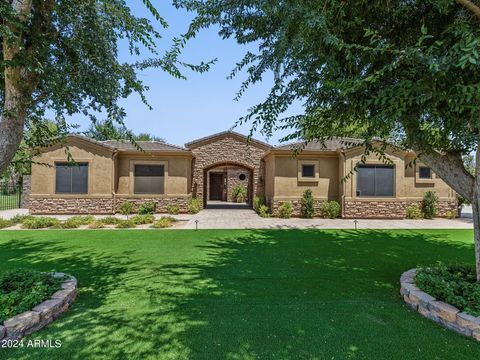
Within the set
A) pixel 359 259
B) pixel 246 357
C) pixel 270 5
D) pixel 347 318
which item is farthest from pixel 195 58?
pixel 359 259

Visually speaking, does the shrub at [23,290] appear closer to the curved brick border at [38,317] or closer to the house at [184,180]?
the curved brick border at [38,317]

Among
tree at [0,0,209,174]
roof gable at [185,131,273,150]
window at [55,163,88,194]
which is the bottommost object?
window at [55,163,88,194]

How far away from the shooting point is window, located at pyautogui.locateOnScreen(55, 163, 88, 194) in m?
15.5

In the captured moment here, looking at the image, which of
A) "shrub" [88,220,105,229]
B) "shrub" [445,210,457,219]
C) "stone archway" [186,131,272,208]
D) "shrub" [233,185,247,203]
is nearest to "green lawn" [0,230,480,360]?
"shrub" [88,220,105,229]

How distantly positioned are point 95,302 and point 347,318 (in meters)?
3.89

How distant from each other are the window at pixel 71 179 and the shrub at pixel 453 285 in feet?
53.2

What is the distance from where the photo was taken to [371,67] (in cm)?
475

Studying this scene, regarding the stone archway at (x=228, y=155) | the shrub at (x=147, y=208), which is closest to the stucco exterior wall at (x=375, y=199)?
the stone archway at (x=228, y=155)

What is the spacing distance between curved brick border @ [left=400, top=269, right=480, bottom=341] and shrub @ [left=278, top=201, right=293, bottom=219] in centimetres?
1071

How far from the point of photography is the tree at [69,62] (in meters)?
3.86

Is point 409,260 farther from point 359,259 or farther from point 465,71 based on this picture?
point 465,71

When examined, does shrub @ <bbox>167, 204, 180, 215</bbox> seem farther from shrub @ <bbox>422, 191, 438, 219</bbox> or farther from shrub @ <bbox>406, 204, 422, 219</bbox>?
shrub @ <bbox>422, 191, 438, 219</bbox>

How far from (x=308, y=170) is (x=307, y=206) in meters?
2.16

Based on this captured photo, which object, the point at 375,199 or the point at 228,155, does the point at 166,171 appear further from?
the point at 375,199
